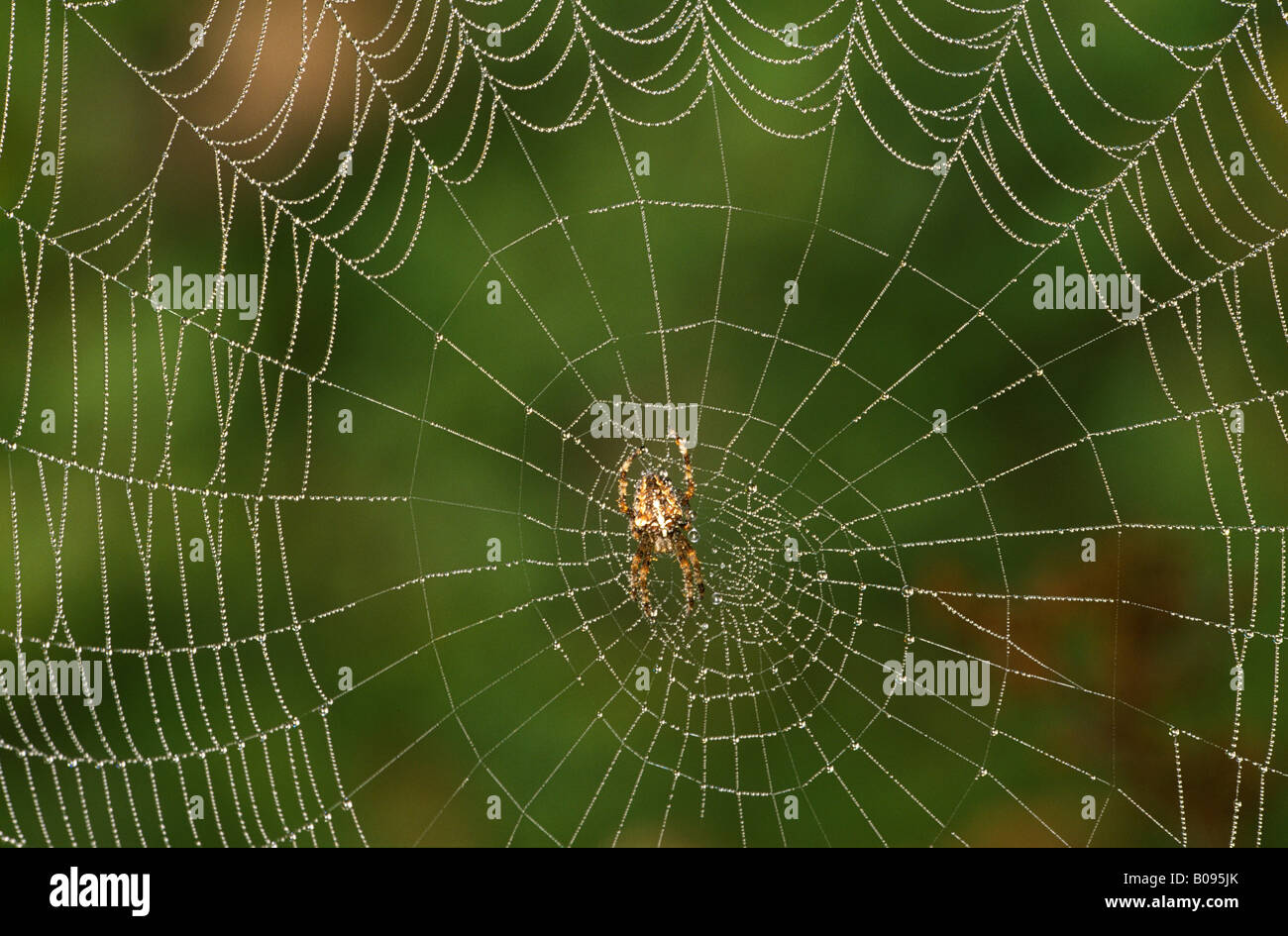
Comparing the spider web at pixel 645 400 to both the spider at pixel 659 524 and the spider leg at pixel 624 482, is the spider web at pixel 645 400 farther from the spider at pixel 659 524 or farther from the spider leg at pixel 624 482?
the spider at pixel 659 524

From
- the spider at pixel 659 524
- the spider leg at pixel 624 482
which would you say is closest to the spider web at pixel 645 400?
the spider leg at pixel 624 482

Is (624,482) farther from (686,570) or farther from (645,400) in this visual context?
(645,400)

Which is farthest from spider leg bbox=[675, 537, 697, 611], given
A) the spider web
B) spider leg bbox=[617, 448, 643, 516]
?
the spider web

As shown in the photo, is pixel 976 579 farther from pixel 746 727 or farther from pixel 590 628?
pixel 590 628

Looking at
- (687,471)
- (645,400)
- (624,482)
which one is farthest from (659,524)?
(645,400)

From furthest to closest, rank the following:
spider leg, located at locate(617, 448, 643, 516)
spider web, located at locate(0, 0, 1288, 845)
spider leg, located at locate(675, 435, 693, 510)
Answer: spider web, located at locate(0, 0, 1288, 845) → spider leg, located at locate(617, 448, 643, 516) → spider leg, located at locate(675, 435, 693, 510)

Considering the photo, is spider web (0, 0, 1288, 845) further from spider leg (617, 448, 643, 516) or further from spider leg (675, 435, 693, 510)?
spider leg (675, 435, 693, 510)
